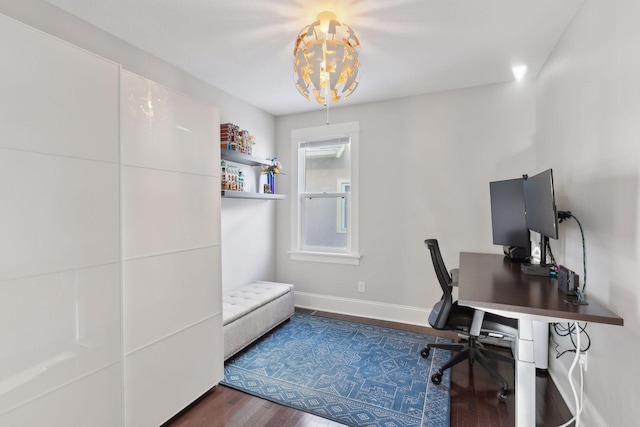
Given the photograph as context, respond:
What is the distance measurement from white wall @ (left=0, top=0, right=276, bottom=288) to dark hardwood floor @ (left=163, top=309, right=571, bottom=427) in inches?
53.5

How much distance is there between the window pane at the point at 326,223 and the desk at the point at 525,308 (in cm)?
211

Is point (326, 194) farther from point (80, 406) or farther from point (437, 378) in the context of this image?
point (80, 406)

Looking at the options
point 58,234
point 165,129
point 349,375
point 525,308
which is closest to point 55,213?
point 58,234

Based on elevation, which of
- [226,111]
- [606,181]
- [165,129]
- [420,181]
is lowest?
[606,181]

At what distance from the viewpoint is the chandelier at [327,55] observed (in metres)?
1.81

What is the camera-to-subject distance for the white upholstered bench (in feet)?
8.45

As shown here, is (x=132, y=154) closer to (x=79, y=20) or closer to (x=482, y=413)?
(x=79, y=20)

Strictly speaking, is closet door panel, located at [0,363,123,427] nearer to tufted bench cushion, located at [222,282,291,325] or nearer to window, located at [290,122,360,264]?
tufted bench cushion, located at [222,282,291,325]

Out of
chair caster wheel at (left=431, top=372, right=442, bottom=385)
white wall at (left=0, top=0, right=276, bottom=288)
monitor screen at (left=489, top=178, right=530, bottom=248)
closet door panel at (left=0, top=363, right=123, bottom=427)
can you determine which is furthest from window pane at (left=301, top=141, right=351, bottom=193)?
closet door panel at (left=0, top=363, right=123, bottom=427)

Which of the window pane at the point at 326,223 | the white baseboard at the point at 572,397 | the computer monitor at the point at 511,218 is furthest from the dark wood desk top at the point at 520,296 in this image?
the window pane at the point at 326,223

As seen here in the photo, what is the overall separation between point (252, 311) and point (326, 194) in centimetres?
175

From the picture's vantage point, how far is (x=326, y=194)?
3900 mm

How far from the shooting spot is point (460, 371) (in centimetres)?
245

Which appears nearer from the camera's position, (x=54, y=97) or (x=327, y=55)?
(x=54, y=97)
